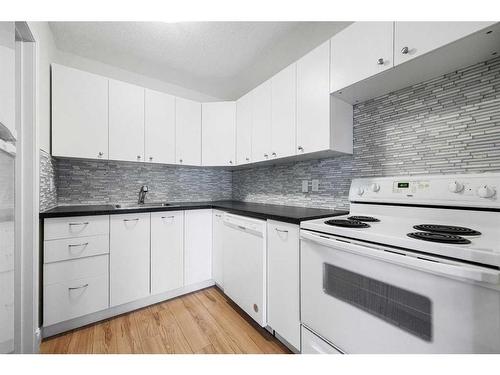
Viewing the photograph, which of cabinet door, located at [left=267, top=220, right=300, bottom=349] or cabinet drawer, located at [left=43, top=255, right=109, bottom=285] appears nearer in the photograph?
cabinet door, located at [left=267, top=220, right=300, bottom=349]

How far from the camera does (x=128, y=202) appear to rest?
2.24 m

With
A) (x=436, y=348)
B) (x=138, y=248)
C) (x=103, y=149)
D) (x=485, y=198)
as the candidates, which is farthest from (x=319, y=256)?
(x=103, y=149)

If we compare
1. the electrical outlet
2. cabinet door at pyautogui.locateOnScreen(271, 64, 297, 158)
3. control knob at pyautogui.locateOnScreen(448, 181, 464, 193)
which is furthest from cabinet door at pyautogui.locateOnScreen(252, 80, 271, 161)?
control knob at pyautogui.locateOnScreen(448, 181, 464, 193)

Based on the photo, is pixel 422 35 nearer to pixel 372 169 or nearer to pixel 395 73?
pixel 395 73

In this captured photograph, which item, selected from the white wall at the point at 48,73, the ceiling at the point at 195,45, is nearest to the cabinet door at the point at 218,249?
the white wall at the point at 48,73

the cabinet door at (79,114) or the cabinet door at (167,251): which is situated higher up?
the cabinet door at (79,114)

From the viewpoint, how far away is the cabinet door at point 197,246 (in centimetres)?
205

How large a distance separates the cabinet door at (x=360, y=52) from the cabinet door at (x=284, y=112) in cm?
35

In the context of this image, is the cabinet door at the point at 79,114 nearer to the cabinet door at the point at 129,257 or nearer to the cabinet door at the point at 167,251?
the cabinet door at the point at 129,257

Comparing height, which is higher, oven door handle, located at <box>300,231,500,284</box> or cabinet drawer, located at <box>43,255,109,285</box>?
oven door handle, located at <box>300,231,500,284</box>

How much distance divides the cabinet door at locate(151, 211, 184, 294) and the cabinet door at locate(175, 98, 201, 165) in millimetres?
672

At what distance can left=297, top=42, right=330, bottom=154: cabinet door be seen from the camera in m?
1.41

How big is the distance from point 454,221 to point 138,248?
2.20 metres

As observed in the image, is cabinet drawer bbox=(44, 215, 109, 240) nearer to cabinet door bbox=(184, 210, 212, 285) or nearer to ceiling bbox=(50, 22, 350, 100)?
cabinet door bbox=(184, 210, 212, 285)
